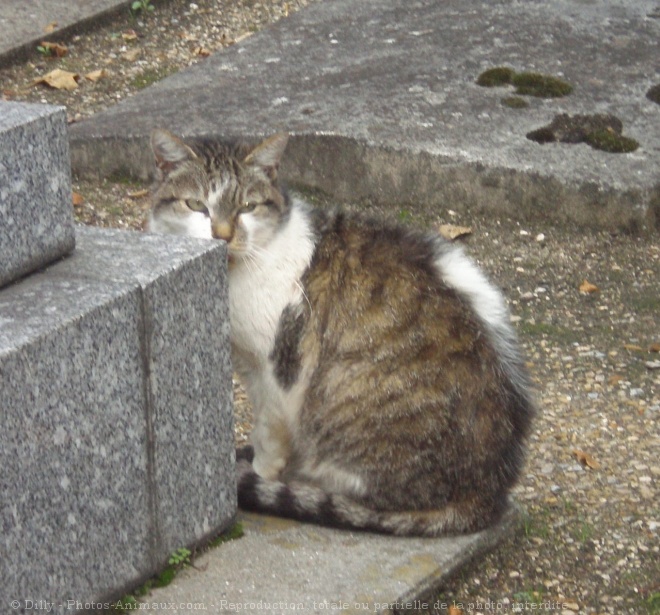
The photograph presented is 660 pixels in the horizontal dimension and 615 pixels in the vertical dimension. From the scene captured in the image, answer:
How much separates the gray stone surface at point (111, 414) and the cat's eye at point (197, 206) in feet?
1.91

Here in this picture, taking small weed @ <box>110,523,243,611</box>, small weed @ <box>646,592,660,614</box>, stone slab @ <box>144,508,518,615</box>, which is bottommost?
small weed @ <box>646,592,660,614</box>

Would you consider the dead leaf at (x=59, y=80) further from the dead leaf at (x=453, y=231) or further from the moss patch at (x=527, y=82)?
the dead leaf at (x=453, y=231)

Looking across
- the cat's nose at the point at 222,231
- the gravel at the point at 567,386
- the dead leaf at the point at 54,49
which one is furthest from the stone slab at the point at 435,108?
the cat's nose at the point at 222,231

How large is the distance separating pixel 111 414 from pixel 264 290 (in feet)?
2.99

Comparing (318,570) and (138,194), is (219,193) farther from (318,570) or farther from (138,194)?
(138,194)

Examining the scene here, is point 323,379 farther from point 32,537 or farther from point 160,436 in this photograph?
point 32,537

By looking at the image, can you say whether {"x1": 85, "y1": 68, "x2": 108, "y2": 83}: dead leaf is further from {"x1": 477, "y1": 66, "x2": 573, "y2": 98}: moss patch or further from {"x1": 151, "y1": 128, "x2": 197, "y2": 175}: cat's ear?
{"x1": 151, "y1": 128, "x2": 197, "y2": 175}: cat's ear

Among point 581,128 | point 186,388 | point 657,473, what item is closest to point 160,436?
point 186,388

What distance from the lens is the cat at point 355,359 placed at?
3.24m

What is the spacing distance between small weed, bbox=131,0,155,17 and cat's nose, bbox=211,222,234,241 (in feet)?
14.2

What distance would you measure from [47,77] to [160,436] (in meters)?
4.24

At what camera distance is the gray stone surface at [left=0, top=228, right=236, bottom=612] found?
2371 millimetres

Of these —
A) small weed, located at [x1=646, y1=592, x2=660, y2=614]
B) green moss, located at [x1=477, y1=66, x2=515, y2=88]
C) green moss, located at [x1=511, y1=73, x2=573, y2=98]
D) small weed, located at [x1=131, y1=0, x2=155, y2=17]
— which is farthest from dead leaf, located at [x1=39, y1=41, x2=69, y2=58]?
small weed, located at [x1=646, y1=592, x2=660, y2=614]

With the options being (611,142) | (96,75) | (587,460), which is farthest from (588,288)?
(96,75)
